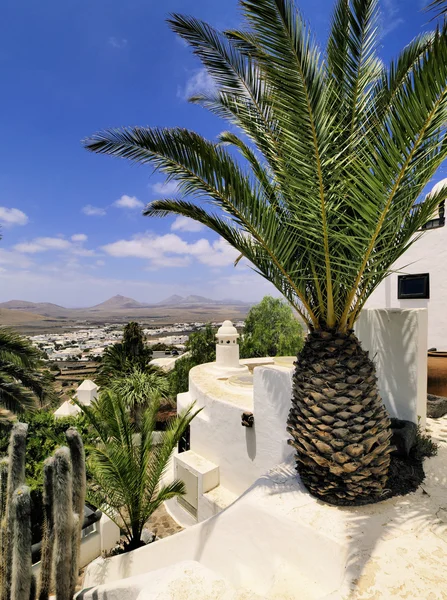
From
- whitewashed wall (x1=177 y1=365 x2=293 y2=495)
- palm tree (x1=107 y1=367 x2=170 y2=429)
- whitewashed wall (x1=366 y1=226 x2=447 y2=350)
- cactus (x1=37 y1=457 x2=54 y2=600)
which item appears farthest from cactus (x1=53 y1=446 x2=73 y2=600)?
whitewashed wall (x1=366 y1=226 x2=447 y2=350)

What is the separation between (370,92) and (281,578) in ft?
19.8

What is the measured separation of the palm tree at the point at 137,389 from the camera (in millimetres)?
14523

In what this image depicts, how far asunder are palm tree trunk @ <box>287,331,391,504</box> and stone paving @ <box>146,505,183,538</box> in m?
7.98

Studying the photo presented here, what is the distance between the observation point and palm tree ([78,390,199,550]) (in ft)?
19.9

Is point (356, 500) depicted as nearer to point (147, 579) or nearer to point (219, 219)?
point (147, 579)

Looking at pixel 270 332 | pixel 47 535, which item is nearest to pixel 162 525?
pixel 47 535

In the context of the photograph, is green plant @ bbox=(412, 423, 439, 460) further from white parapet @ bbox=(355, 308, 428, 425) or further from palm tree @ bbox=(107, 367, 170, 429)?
palm tree @ bbox=(107, 367, 170, 429)

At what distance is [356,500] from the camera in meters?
4.26

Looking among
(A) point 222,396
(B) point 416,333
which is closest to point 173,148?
(B) point 416,333

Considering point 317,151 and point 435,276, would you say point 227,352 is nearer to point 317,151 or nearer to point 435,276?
point 435,276

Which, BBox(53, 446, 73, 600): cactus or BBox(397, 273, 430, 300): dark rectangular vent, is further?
BBox(397, 273, 430, 300): dark rectangular vent

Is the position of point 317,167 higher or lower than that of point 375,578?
higher

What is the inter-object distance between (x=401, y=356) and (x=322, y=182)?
3.86 m

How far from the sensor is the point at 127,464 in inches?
236
